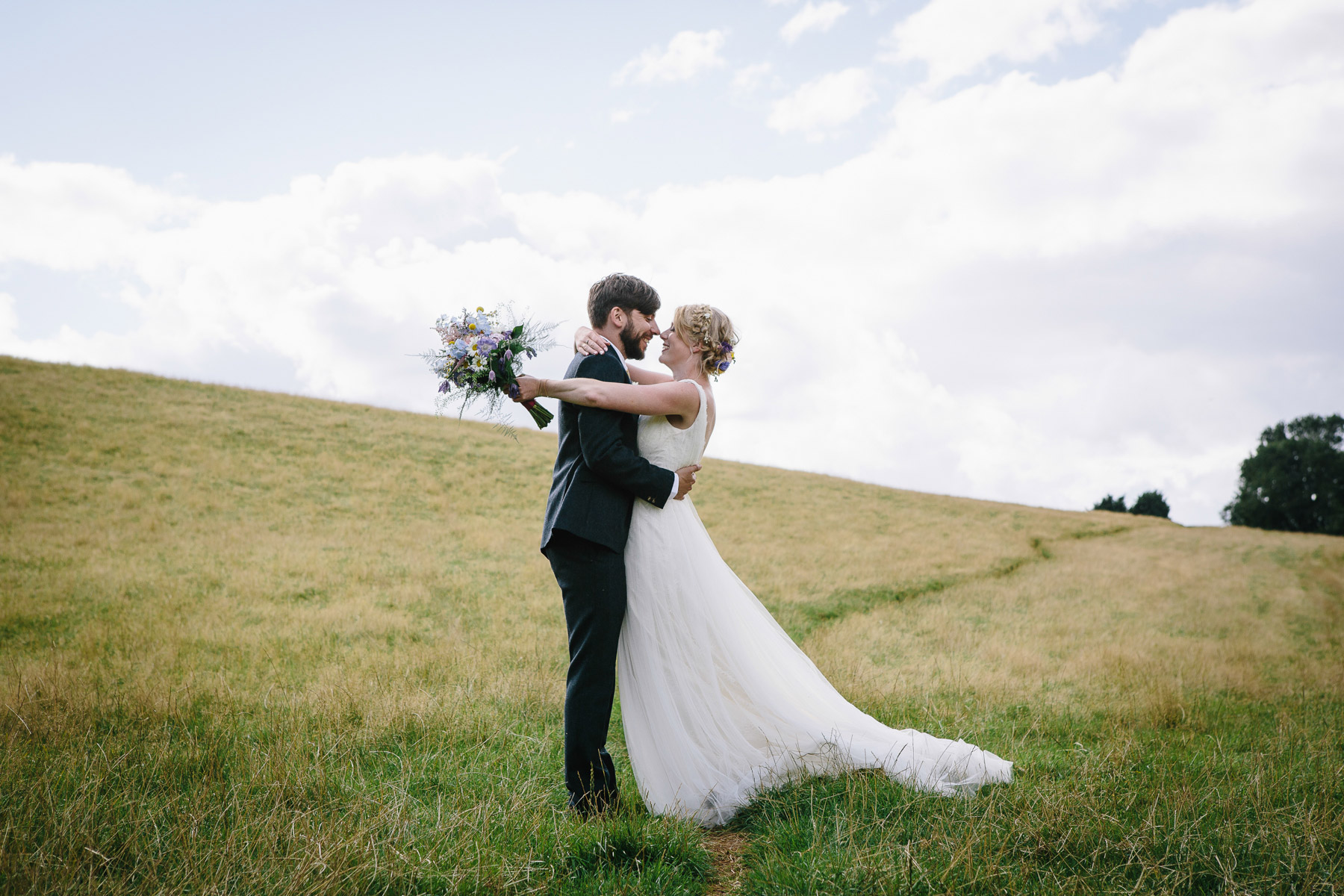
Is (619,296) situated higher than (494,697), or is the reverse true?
(619,296)

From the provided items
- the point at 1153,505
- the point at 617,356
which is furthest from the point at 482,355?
the point at 1153,505

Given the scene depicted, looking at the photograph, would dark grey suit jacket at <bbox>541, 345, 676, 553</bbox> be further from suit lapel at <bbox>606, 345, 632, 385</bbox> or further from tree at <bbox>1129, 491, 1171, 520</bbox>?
tree at <bbox>1129, 491, 1171, 520</bbox>

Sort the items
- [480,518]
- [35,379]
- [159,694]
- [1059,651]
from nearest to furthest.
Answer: [159,694], [1059,651], [480,518], [35,379]

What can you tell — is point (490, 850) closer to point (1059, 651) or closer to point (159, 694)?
point (159, 694)

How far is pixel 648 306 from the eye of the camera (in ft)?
15.7

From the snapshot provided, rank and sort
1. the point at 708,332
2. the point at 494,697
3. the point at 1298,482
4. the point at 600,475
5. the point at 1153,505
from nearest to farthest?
the point at 600,475 → the point at 708,332 → the point at 494,697 → the point at 1298,482 → the point at 1153,505

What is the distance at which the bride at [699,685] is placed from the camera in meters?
4.62

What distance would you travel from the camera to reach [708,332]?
16.1ft

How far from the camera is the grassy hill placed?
369 cm

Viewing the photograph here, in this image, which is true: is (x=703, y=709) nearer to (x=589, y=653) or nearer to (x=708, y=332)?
(x=589, y=653)

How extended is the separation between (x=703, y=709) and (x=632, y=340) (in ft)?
7.88

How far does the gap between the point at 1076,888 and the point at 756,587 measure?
42.5ft

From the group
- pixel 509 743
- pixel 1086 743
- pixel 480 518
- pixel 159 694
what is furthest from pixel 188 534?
pixel 1086 743

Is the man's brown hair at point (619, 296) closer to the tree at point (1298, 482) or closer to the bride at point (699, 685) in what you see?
the bride at point (699, 685)
